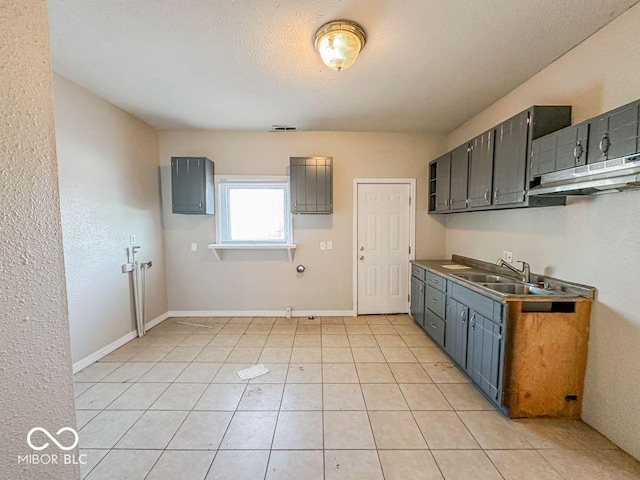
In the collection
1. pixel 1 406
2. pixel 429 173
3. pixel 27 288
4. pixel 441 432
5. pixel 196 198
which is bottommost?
pixel 441 432

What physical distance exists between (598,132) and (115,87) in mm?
4009

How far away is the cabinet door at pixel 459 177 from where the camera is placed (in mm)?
3008

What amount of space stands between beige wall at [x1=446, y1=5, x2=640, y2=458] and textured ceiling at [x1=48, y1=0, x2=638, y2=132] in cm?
18

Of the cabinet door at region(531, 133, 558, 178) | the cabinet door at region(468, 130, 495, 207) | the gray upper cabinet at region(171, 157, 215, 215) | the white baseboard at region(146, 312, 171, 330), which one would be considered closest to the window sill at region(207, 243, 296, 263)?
the gray upper cabinet at region(171, 157, 215, 215)

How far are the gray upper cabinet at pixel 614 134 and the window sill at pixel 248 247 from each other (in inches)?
123

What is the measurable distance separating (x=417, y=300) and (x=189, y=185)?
350 centimetres

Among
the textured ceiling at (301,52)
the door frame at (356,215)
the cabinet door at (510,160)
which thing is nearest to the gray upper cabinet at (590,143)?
the cabinet door at (510,160)

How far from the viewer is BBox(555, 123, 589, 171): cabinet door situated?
1.69 m

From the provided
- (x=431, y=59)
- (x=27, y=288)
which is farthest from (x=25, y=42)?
(x=431, y=59)

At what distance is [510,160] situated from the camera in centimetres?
230

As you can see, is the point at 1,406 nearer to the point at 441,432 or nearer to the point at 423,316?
the point at 441,432

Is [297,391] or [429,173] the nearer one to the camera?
[297,391]

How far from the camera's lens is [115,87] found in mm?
2658

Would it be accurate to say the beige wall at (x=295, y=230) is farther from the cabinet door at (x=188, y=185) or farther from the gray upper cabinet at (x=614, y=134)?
the gray upper cabinet at (x=614, y=134)
